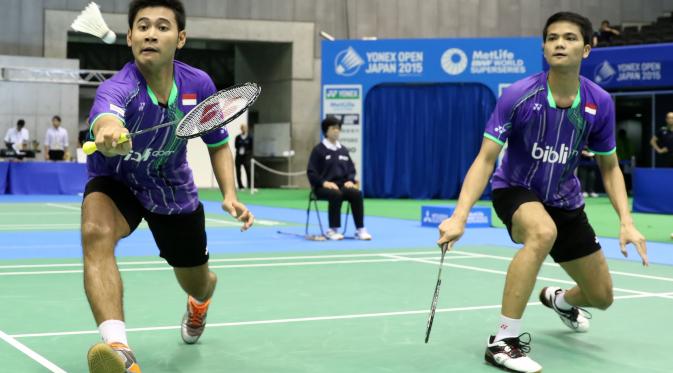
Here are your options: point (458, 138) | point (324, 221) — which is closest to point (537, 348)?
point (324, 221)

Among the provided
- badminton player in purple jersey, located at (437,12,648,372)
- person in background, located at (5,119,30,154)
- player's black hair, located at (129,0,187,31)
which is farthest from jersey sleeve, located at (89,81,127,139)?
person in background, located at (5,119,30,154)

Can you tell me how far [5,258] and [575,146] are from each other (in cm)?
605

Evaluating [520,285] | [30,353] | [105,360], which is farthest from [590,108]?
[30,353]

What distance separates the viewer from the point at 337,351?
4602mm

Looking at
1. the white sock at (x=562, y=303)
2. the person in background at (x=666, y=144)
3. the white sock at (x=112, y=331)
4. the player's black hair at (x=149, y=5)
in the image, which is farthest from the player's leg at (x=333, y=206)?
the person in background at (x=666, y=144)

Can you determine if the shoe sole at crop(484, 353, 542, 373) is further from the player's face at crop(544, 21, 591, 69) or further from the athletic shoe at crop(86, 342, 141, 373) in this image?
the athletic shoe at crop(86, 342, 141, 373)

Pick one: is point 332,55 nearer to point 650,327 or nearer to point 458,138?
point 458,138

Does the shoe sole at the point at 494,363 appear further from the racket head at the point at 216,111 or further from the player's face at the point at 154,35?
the player's face at the point at 154,35

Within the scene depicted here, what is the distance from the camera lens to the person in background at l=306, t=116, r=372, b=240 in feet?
37.0

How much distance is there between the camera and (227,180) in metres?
4.34

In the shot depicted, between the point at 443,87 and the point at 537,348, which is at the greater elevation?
the point at 443,87

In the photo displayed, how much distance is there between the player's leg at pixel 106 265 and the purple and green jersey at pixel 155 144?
0.28 ft

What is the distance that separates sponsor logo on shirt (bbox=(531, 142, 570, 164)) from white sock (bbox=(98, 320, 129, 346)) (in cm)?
212

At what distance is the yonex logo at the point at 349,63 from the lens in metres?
21.2
